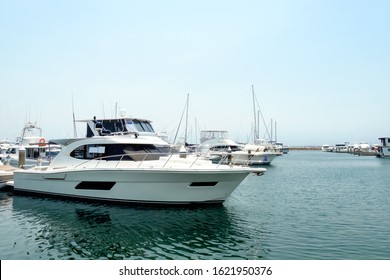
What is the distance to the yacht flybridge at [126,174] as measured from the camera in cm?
1266

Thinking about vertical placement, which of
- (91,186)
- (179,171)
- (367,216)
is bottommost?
(367,216)

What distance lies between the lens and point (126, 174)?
13.0m

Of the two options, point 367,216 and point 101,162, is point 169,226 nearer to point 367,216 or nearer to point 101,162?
point 101,162

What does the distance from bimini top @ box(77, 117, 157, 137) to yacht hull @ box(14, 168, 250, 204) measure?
9.94 feet

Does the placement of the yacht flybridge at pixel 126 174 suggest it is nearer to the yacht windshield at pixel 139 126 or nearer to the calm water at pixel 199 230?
the yacht windshield at pixel 139 126

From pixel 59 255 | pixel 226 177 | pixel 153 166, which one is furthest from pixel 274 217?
pixel 59 255

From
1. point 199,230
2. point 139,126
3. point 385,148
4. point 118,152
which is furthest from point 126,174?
point 385,148

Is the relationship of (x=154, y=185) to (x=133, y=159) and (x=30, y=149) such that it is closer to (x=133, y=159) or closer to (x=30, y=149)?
(x=133, y=159)

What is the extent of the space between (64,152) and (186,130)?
38.0 metres

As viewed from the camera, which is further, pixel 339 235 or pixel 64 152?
pixel 64 152

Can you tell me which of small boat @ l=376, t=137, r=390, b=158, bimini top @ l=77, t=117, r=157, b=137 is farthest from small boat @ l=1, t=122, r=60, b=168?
small boat @ l=376, t=137, r=390, b=158

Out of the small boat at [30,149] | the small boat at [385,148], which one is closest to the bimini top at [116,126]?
the small boat at [30,149]

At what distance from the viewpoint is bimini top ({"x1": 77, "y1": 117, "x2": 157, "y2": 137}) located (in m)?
16.5
